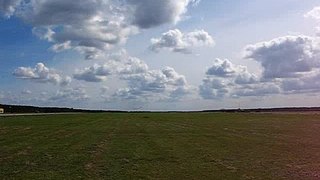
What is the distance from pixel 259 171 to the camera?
1864cm

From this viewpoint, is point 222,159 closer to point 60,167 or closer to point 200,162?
point 200,162

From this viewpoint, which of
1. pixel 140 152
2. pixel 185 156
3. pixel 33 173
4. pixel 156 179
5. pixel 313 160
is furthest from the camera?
pixel 140 152

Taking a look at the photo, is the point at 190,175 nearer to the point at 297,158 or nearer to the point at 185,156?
the point at 185,156

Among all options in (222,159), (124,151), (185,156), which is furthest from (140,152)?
(222,159)

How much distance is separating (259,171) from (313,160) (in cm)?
492

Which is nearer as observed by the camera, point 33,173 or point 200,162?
point 33,173

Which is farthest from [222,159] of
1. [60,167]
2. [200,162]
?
[60,167]

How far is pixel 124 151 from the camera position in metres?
26.3

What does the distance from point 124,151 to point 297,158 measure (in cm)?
891

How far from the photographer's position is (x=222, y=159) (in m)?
22.6

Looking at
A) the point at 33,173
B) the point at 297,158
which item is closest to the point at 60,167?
the point at 33,173

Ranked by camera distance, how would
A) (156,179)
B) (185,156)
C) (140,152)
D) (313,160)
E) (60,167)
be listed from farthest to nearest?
(140,152)
(185,156)
(313,160)
(60,167)
(156,179)

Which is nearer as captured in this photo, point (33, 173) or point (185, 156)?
point (33, 173)

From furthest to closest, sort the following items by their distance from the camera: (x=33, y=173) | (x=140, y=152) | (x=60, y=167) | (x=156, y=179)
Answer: (x=140, y=152), (x=60, y=167), (x=33, y=173), (x=156, y=179)
